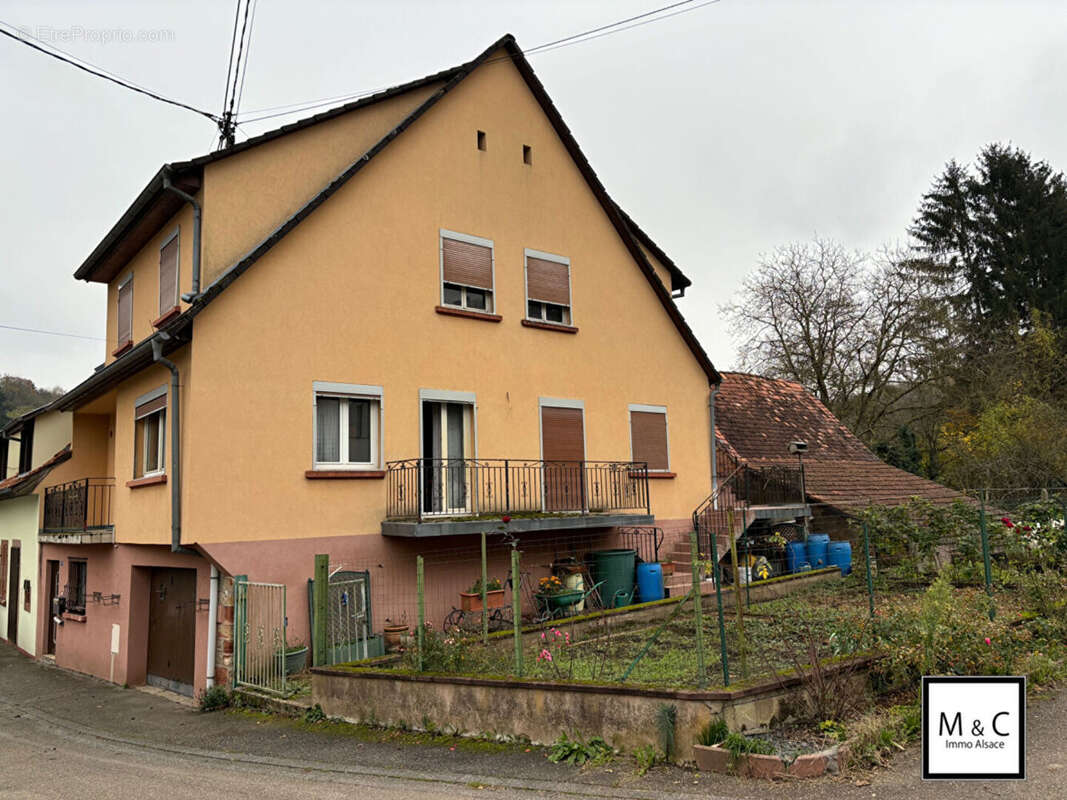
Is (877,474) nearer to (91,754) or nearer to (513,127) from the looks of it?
(513,127)

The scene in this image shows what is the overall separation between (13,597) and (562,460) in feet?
49.8

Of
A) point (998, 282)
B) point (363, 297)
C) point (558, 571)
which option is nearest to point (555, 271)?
point (363, 297)

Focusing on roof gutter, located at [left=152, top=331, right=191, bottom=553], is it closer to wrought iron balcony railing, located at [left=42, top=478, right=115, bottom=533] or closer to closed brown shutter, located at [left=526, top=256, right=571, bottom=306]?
wrought iron balcony railing, located at [left=42, top=478, right=115, bottom=533]

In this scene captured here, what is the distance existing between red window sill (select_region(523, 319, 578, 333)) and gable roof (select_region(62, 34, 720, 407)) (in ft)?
8.43

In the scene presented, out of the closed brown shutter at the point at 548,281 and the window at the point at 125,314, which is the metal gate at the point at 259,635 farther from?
the closed brown shutter at the point at 548,281

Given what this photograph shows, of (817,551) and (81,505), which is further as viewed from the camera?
(817,551)

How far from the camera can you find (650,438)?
16906 millimetres

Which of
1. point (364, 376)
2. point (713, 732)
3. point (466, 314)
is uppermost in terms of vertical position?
point (466, 314)

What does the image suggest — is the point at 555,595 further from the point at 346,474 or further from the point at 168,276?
the point at 168,276

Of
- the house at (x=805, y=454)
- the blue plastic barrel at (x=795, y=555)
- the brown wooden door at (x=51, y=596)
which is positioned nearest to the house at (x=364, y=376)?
the brown wooden door at (x=51, y=596)

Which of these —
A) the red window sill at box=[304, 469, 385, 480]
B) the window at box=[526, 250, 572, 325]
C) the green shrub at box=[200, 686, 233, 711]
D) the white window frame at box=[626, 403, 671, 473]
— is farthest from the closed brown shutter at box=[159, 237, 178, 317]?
the white window frame at box=[626, 403, 671, 473]

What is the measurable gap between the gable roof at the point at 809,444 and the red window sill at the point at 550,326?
5459mm

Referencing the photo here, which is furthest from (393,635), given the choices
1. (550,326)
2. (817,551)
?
(817,551)

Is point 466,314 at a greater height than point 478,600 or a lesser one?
greater
